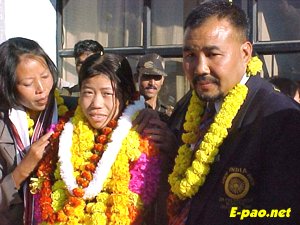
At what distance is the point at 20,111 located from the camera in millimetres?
2777

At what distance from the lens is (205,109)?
242cm

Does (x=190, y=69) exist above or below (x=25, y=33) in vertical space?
below

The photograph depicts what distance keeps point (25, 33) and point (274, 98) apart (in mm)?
3923

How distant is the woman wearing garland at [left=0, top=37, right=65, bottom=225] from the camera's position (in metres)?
2.70

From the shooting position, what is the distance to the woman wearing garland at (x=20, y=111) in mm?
2697

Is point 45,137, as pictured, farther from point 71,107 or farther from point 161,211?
point 161,211

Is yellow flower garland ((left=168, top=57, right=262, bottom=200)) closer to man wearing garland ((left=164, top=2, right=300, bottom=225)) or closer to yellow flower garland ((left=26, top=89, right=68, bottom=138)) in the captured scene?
man wearing garland ((left=164, top=2, right=300, bottom=225))

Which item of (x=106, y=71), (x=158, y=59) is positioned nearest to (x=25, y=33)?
(x=158, y=59)

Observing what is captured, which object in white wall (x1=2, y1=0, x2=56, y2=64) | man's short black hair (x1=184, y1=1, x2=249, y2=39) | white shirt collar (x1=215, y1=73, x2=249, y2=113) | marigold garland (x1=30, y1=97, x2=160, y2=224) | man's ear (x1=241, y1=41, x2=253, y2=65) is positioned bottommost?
marigold garland (x1=30, y1=97, x2=160, y2=224)

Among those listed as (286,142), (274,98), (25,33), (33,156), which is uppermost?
(25,33)

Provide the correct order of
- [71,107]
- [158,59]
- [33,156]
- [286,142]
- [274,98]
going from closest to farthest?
[286,142]
[274,98]
[33,156]
[71,107]
[158,59]

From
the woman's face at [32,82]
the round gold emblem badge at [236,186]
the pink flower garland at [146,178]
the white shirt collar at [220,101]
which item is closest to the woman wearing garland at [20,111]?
the woman's face at [32,82]

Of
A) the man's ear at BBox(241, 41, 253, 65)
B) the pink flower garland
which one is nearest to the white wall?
the pink flower garland

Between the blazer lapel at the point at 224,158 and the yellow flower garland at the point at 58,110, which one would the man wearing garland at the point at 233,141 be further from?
the yellow flower garland at the point at 58,110
